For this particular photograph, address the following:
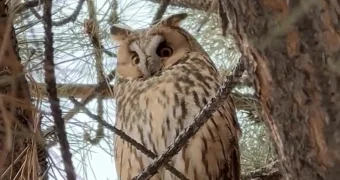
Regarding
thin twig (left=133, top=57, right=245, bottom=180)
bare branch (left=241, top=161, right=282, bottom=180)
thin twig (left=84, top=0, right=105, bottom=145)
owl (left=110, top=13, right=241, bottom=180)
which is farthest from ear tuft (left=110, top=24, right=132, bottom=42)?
thin twig (left=133, top=57, right=245, bottom=180)

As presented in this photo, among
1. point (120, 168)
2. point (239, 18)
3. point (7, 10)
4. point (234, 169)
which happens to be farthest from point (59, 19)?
point (239, 18)

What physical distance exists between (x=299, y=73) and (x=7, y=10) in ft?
2.52

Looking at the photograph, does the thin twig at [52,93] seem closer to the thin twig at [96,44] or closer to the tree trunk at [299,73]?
the tree trunk at [299,73]

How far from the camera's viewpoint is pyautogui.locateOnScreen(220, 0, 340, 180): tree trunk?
0.92m

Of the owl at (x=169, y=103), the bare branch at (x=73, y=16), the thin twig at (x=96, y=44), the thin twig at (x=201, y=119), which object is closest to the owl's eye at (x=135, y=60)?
the owl at (x=169, y=103)

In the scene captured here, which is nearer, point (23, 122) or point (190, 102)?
point (23, 122)

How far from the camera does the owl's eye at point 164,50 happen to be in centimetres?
229

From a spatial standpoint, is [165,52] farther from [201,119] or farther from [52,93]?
[52,93]

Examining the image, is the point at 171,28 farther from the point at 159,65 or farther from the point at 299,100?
the point at 299,100

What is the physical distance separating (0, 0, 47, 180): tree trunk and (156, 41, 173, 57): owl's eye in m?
0.81

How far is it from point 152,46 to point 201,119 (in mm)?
915

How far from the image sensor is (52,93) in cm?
105

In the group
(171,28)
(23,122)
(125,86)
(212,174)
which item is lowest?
(212,174)

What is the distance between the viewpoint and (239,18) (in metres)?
0.98
